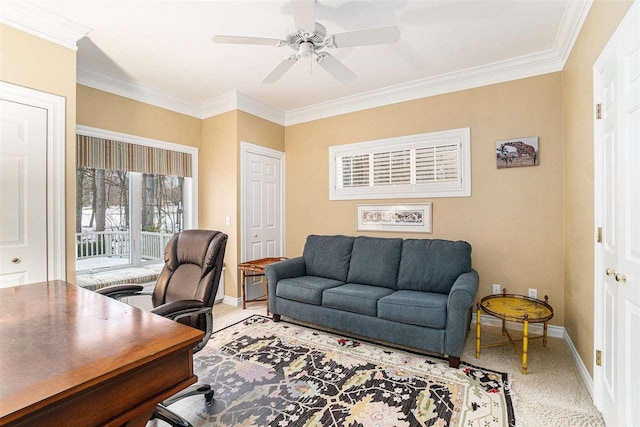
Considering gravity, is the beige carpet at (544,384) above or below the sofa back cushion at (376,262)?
below

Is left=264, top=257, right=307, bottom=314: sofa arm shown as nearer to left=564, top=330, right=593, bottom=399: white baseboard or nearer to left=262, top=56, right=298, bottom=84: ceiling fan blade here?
left=262, top=56, right=298, bottom=84: ceiling fan blade

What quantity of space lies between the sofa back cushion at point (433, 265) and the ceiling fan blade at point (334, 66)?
187cm

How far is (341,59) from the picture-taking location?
3.14 m

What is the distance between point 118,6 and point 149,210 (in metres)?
2.40

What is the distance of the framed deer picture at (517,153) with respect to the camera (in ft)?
10.1

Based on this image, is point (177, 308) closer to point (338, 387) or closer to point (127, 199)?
point (338, 387)

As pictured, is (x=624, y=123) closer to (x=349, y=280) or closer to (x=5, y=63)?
(x=349, y=280)

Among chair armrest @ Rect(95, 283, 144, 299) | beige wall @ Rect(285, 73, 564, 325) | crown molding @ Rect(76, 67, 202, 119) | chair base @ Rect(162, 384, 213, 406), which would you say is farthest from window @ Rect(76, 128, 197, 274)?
beige wall @ Rect(285, 73, 564, 325)

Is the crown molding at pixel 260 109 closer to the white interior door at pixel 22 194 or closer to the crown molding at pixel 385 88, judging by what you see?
the crown molding at pixel 385 88

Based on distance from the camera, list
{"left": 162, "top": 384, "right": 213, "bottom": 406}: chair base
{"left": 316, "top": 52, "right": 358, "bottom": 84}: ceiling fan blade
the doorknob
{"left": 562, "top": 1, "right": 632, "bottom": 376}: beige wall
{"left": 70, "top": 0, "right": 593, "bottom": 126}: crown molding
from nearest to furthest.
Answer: the doorknob < {"left": 162, "top": 384, "right": 213, "bottom": 406}: chair base < {"left": 562, "top": 1, "right": 632, "bottom": 376}: beige wall < {"left": 316, "top": 52, "right": 358, "bottom": 84}: ceiling fan blade < {"left": 70, "top": 0, "right": 593, "bottom": 126}: crown molding

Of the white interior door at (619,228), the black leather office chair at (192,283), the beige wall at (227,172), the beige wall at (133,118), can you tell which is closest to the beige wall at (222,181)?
the beige wall at (227,172)

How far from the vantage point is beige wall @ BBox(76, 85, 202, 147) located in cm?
331

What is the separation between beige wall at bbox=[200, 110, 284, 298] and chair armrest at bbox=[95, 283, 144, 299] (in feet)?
6.37

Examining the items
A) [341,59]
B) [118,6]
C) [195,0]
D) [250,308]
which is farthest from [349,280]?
[118,6]
